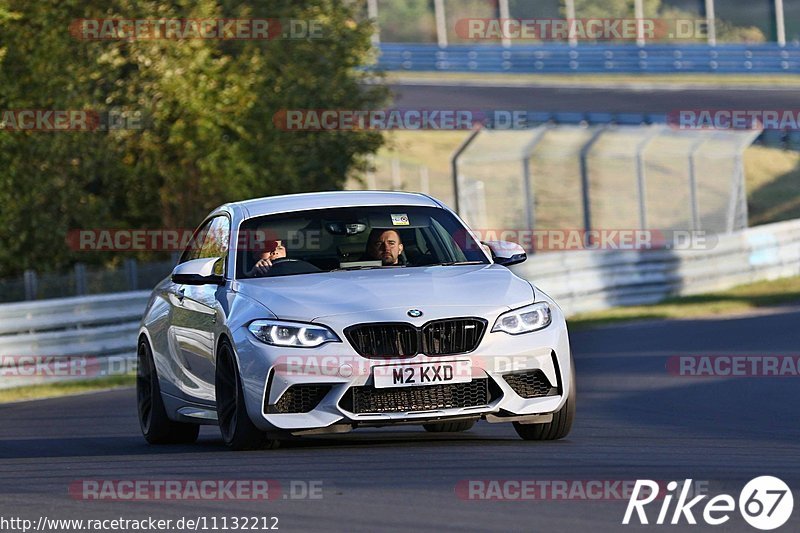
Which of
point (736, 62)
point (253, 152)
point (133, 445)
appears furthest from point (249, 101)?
point (736, 62)

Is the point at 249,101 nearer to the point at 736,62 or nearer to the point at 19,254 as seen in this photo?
the point at 19,254

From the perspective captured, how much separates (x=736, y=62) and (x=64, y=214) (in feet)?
102

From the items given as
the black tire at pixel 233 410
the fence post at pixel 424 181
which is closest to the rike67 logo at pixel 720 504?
the black tire at pixel 233 410

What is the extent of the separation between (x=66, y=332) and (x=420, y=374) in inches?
430

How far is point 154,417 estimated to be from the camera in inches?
470

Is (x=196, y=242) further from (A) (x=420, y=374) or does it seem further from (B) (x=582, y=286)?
(B) (x=582, y=286)

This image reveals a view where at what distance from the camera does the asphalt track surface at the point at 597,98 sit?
45.7 metres

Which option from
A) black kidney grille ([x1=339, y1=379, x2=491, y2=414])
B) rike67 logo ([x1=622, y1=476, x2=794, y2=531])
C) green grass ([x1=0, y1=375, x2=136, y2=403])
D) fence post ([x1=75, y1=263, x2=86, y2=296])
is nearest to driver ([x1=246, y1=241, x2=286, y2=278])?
black kidney grille ([x1=339, y1=379, x2=491, y2=414])

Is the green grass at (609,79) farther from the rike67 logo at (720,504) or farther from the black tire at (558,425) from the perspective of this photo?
the rike67 logo at (720,504)

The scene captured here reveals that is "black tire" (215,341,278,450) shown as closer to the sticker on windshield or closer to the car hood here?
the car hood

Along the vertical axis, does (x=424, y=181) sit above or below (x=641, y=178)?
below

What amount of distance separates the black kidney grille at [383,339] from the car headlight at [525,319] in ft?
1.59

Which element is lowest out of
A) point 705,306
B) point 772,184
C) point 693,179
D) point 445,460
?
point 772,184

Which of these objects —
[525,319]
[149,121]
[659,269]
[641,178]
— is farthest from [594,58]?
[525,319]
